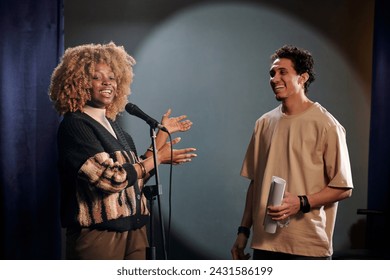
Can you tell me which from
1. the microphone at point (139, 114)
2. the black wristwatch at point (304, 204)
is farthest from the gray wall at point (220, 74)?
the black wristwatch at point (304, 204)

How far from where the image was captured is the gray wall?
285cm

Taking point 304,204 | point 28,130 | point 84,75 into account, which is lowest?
point 304,204

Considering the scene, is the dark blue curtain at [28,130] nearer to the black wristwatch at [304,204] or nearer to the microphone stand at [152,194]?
the microphone stand at [152,194]

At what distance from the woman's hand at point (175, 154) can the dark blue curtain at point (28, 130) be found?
1.66 feet

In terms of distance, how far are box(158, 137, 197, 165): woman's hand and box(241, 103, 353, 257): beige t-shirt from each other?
36 centimetres

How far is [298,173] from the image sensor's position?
261 cm

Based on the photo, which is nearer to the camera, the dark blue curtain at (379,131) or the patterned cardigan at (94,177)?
the patterned cardigan at (94,177)

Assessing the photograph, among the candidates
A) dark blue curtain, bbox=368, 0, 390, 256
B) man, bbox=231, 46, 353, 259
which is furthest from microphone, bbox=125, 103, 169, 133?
dark blue curtain, bbox=368, 0, 390, 256

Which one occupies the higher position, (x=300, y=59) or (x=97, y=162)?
(x=300, y=59)

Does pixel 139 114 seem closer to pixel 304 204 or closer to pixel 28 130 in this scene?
pixel 28 130

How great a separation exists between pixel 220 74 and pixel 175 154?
458 mm

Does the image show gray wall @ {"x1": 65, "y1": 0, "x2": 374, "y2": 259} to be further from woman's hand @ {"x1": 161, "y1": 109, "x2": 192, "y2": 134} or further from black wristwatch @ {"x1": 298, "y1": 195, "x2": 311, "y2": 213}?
black wristwatch @ {"x1": 298, "y1": 195, "x2": 311, "y2": 213}

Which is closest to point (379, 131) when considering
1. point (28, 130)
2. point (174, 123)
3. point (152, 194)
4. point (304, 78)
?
point (304, 78)

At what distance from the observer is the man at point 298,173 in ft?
8.30
